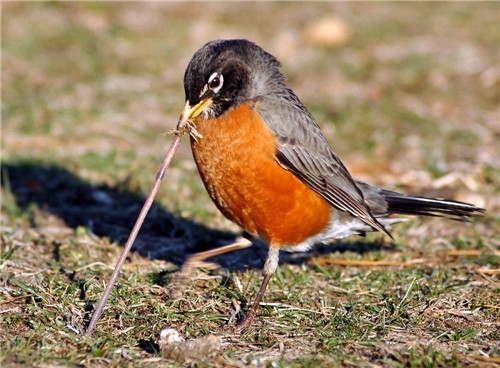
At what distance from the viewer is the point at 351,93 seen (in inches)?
366

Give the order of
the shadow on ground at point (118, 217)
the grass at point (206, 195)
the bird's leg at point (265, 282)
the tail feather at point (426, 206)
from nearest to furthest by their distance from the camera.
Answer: the grass at point (206, 195) < the bird's leg at point (265, 282) < the tail feather at point (426, 206) < the shadow on ground at point (118, 217)

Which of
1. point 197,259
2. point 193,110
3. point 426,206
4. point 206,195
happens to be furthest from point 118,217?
point 426,206

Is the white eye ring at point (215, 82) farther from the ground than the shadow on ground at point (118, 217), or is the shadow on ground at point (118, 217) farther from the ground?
the white eye ring at point (215, 82)

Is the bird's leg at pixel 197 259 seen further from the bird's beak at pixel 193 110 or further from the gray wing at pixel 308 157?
the bird's beak at pixel 193 110

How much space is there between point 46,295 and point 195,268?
1107 mm

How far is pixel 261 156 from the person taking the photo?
4.57 meters

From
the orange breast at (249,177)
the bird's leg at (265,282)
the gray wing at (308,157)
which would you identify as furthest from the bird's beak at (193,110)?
the bird's leg at (265,282)

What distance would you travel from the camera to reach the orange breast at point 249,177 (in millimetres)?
4543

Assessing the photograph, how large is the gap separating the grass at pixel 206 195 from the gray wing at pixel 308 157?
0.51m

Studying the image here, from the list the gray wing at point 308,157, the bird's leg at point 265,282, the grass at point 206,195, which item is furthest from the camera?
the gray wing at point 308,157

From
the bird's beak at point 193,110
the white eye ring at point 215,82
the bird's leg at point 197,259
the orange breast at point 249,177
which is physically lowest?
the bird's leg at point 197,259

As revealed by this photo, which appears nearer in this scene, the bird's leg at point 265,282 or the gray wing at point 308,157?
the bird's leg at point 265,282

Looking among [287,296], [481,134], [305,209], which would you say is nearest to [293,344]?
[287,296]

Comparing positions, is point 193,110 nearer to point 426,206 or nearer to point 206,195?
point 426,206
